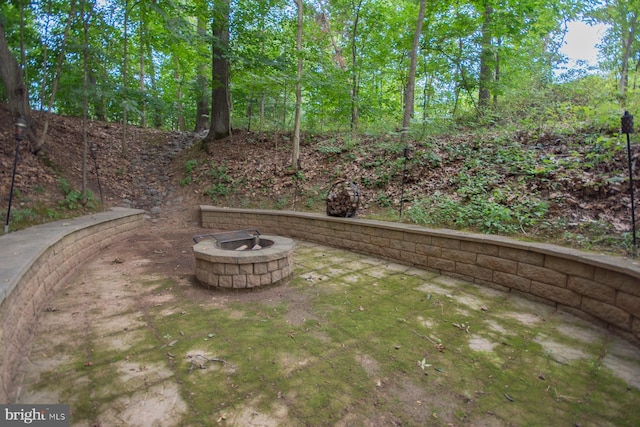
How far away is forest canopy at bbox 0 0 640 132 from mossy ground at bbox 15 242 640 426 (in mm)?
4523

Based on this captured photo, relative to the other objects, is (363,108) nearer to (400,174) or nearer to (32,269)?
(400,174)

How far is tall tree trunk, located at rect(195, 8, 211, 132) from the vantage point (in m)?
8.05

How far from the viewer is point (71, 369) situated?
1.94m

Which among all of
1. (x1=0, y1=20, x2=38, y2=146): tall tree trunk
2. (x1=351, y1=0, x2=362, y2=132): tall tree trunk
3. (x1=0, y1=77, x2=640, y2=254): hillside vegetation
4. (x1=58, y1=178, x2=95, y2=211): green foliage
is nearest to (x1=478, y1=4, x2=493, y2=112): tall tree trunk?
(x1=0, y1=77, x2=640, y2=254): hillside vegetation

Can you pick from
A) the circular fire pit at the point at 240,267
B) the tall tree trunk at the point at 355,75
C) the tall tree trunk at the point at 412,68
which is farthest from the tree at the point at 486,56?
the circular fire pit at the point at 240,267

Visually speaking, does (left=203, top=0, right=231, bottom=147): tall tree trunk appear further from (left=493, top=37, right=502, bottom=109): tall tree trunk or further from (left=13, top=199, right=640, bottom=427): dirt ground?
(left=13, top=199, right=640, bottom=427): dirt ground

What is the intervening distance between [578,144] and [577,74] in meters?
4.64

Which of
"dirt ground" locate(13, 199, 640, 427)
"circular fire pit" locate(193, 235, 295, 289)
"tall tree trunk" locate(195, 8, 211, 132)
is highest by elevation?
"tall tree trunk" locate(195, 8, 211, 132)

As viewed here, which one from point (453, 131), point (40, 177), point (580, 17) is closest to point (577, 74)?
point (580, 17)

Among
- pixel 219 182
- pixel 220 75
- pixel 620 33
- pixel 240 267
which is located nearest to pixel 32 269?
pixel 240 267

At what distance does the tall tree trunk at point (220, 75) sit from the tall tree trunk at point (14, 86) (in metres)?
3.92

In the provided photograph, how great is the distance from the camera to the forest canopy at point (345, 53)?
20.1 ft

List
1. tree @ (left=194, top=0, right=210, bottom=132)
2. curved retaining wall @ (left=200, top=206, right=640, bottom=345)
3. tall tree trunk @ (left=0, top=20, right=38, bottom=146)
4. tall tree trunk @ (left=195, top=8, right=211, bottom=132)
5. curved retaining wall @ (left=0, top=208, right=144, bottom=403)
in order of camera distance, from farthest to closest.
A: tall tree trunk @ (left=195, top=8, right=211, bottom=132) < tree @ (left=194, top=0, right=210, bottom=132) < tall tree trunk @ (left=0, top=20, right=38, bottom=146) < curved retaining wall @ (left=200, top=206, right=640, bottom=345) < curved retaining wall @ (left=0, top=208, right=144, bottom=403)

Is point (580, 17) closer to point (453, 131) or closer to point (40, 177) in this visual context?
point (453, 131)
